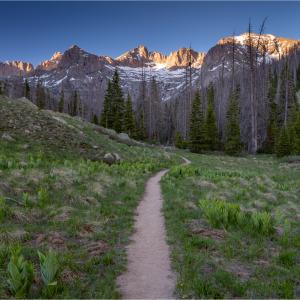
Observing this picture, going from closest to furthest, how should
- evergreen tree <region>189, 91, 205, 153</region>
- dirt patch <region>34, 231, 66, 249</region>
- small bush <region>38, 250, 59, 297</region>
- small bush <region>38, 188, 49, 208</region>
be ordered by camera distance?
1. small bush <region>38, 250, 59, 297</region>
2. dirt patch <region>34, 231, 66, 249</region>
3. small bush <region>38, 188, 49, 208</region>
4. evergreen tree <region>189, 91, 205, 153</region>

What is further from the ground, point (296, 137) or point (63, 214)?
point (296, 137)

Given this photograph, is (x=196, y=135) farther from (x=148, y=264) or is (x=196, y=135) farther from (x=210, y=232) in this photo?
(x=148, y=264)

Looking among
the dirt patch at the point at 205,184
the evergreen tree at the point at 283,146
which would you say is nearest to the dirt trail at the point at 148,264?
the dirt patch at the point at 205,184

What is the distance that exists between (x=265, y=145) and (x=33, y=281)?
48412 millimetres

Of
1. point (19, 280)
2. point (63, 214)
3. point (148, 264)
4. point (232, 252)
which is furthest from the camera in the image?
point (63, 214)

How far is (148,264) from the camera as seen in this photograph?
6172 mm

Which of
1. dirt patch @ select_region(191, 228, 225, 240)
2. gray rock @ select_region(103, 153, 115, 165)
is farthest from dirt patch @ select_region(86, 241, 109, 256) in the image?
gray rock @ select_region(103, 153, 115, 165)

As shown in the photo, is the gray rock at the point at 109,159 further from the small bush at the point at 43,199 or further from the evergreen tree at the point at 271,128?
the evergreen tree at the point at 271,128

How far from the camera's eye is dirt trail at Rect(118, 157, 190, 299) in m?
5.08

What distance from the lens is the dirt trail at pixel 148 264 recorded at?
16.7 feet

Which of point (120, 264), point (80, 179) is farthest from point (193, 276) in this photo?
point (80, 179)

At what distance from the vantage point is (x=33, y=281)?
201 inches

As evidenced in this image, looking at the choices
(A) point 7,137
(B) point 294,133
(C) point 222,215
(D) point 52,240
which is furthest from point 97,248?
(B) point 294,133

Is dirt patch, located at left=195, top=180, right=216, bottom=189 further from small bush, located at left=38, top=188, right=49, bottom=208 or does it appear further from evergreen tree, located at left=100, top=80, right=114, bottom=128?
evergreen tree, located at left=100, top=80, right=114, bottom=128
